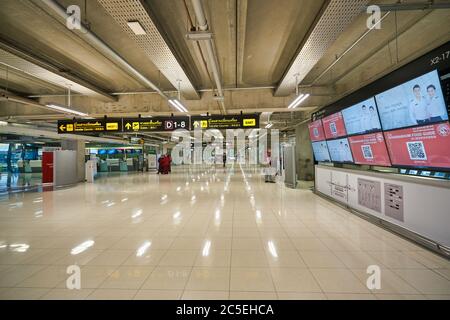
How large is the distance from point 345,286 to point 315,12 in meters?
4.25

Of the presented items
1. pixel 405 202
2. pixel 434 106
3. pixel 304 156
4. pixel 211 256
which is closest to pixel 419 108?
pixel 434 106

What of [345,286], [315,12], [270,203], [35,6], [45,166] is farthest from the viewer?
[45,166]

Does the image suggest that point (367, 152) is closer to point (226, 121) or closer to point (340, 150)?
point (340, 150)

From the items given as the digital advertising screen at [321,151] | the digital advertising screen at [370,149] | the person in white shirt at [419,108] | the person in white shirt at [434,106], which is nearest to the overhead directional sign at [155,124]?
the digital advertising screen at [321,151]

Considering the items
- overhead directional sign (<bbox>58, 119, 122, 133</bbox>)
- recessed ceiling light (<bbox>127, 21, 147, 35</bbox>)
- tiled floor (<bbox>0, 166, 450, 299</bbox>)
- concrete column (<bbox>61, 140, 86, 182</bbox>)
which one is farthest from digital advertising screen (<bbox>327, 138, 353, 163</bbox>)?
concrete column (<bbox>61, 140, 86, 182</bbox>)

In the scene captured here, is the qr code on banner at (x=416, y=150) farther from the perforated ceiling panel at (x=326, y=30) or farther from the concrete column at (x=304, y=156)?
the concrete column at (x=304, y=156)

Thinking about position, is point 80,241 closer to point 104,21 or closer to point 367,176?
point 104,21

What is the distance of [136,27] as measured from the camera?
3529 mm

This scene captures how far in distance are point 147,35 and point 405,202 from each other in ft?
17.4

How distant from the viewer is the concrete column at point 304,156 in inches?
430

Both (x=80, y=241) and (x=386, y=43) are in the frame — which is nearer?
(x=80, y=241)
